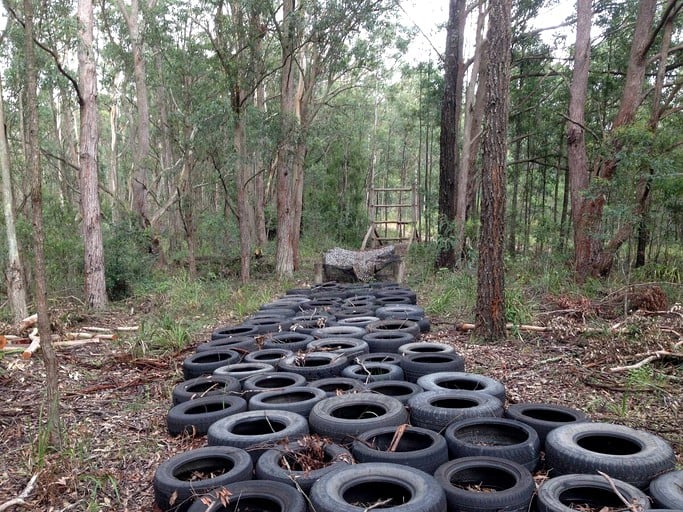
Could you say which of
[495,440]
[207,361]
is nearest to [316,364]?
[207,361]

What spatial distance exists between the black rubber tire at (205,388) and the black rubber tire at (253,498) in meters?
1.87

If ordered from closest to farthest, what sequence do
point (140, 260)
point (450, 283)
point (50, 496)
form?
point (50, 496) < point (450, 283) < point (140, 260)

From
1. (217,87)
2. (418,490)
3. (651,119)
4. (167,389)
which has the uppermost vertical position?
(217,87)

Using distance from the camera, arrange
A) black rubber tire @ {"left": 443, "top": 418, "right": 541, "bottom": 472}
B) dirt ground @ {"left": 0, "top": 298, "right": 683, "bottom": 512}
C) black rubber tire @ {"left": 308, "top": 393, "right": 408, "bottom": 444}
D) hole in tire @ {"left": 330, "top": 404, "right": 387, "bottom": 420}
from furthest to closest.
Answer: hole in tire @ {"left": 330, "top": 404, "right": 387, "bottom": 420} < black rubber tire @ {"left": 308, "top": 393, "right": 408, "bottom": 444} < dirt ground @ {"left": 0, "top": 298, "right": 683, "bottom": 512} < black rubber tire @ {"left": 443, "top": 418, "right": 541, "bottom": 472}

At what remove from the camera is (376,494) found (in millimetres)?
3133

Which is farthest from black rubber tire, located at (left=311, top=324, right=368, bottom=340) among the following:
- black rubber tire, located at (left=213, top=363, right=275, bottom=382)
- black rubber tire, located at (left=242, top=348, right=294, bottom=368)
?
black rubber tire, located at (left=213, top=363, right=275, bottom=382)

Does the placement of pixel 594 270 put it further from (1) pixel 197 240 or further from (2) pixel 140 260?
(1) pixel 197 240

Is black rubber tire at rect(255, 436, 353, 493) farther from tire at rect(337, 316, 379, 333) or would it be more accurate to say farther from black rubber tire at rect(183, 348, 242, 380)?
tire at rect(337, 316, 379, 333)

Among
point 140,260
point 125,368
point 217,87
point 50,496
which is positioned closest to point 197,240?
point 217,87

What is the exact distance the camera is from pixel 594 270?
34.9 ft

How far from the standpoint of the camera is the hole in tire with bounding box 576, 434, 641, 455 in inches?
141

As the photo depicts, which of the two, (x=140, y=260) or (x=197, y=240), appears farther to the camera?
(x=197, y=240)

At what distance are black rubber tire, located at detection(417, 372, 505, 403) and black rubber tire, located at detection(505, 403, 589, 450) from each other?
38cm

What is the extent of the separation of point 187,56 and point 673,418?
1381cm
